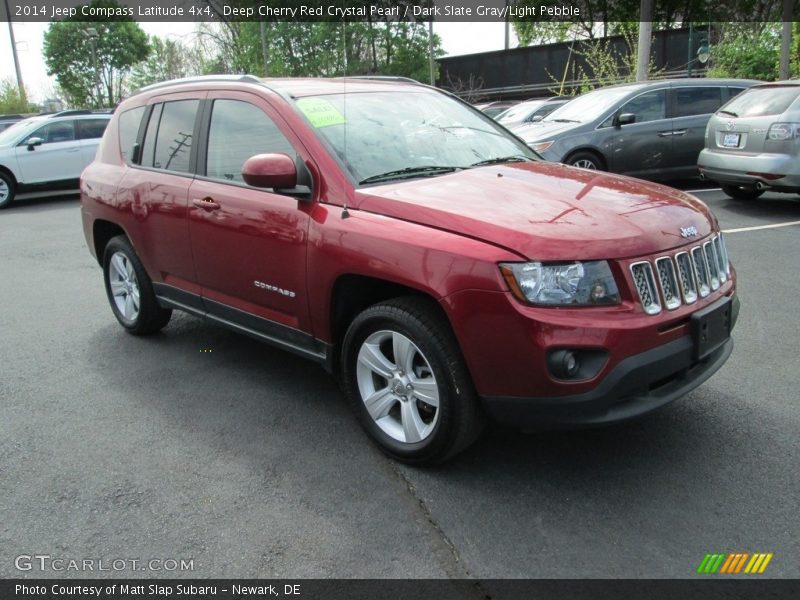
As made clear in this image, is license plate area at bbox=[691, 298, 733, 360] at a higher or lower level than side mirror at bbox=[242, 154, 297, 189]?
lower

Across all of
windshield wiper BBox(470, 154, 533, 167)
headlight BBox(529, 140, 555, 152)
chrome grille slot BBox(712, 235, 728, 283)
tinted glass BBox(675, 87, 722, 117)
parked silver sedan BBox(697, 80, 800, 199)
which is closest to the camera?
chrome grille slot BBox(712, 235, 728, 283)

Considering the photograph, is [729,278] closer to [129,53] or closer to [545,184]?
[545,184]

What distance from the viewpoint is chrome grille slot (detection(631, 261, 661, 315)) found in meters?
2.83

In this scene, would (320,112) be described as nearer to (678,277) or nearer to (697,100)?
(678,277)

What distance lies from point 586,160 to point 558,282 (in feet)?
25.1

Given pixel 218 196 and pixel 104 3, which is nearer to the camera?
pixel 218 196

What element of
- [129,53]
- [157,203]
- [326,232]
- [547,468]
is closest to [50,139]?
[157,203]

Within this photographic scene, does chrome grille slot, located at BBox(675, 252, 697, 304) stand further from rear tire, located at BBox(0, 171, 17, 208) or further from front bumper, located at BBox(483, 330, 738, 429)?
rear tire, located at BBox(0, 171, 17, 208)

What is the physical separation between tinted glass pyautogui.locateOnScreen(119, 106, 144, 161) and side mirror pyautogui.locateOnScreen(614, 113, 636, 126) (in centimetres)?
705

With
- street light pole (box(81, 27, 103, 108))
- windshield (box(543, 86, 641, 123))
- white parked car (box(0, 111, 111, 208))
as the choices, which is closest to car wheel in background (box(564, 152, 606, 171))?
windshield (box(543, 86, 641, 123))

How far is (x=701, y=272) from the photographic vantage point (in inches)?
125

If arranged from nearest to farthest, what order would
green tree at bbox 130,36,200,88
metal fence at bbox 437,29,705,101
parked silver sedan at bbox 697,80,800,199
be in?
parked silver sedan at bbox 697,80,800,199, metal fence at bbox 437,29,705,101, green tree at bbox 130,36,200,88

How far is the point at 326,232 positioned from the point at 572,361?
1.32 meters

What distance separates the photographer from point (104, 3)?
40562mm
